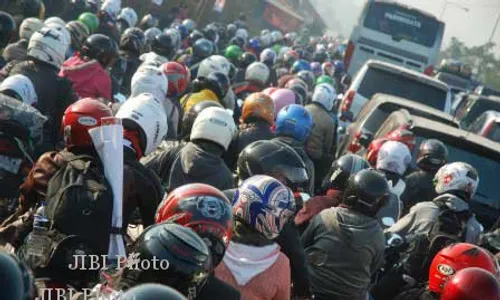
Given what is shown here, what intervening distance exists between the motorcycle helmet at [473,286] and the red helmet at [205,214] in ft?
4.27

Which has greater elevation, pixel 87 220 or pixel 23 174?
pixel 87 220

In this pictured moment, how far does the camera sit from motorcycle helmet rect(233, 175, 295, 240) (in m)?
3.85

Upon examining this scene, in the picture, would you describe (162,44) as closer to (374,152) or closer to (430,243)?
(374,152)

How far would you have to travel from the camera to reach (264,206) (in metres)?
3.87

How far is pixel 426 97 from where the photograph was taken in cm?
1314

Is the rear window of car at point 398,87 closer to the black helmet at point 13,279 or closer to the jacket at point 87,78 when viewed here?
the jacket at point 87,78

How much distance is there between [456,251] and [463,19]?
65871 mm

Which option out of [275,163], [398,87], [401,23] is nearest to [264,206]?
[275,163]

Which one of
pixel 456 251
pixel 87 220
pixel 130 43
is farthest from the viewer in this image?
pixel 130 43

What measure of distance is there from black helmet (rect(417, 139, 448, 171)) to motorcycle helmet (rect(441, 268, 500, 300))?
383 centimetres

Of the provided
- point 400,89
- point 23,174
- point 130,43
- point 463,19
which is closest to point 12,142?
point 23,174

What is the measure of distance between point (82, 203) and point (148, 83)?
361 centimetres

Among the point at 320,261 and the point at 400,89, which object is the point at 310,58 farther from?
the point at 320,261

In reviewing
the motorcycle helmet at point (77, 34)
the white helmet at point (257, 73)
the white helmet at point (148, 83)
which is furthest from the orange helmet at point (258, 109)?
the white helmet at point (257, 73)
